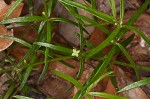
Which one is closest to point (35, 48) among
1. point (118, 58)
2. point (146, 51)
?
point (118, 58)

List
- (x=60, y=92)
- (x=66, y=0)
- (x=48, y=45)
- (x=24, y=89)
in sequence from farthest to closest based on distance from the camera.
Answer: (x=60, y=92), (x=24, y=89), (x=48, y=45), (x=66, y=0)

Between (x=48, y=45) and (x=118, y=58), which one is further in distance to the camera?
(x=118, y=58)

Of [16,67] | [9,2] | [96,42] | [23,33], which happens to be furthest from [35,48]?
[96,42]

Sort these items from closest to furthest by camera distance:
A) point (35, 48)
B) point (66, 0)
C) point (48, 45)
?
point (66, 0), point (48, 45), point (35, 48)

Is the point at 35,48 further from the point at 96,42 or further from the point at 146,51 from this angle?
the point at 146,51

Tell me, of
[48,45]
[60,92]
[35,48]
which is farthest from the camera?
[60,92]

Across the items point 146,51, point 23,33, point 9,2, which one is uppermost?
point 9,2

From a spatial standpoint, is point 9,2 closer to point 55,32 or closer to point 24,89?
point 55,32

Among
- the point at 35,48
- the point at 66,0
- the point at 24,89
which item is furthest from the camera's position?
the point at 24,89

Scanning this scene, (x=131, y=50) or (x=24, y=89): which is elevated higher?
(x=24, y=89)
